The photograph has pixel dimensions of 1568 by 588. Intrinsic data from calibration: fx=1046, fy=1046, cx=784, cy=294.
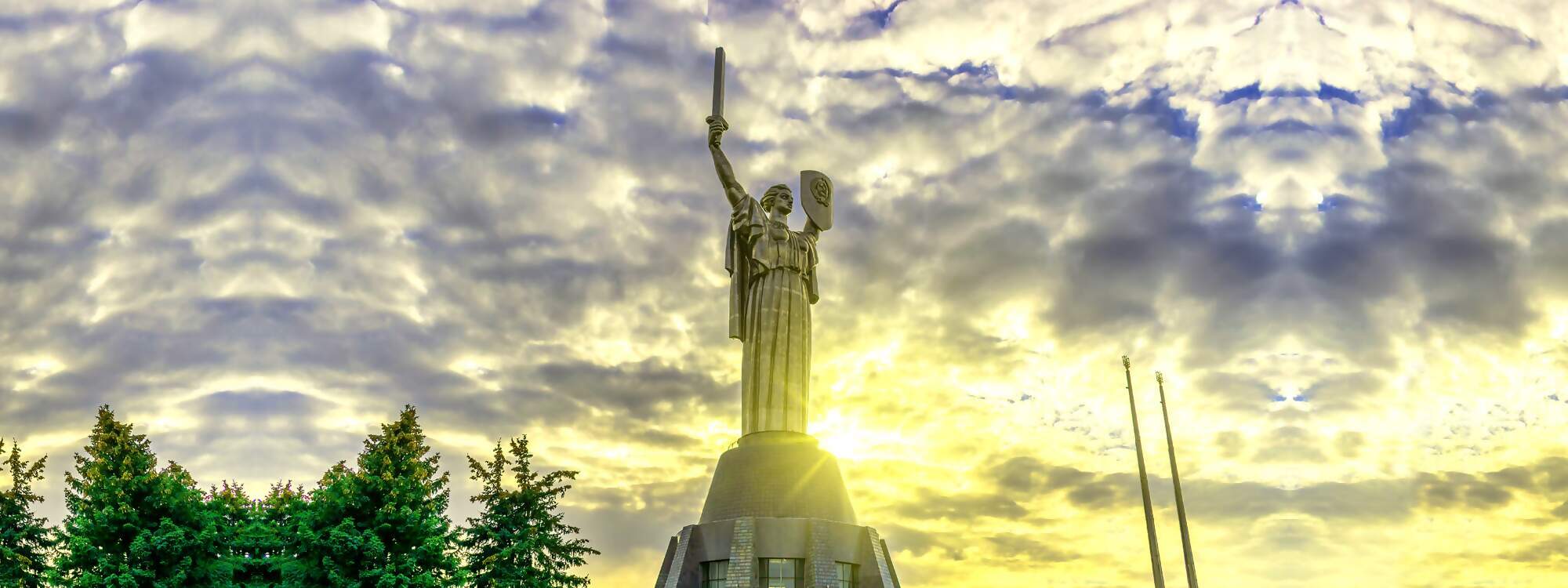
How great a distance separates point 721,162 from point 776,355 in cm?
579

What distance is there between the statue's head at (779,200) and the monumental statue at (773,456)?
29mm

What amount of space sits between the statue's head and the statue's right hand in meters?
2.13

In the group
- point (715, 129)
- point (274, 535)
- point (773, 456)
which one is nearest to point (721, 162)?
point (715, 129)

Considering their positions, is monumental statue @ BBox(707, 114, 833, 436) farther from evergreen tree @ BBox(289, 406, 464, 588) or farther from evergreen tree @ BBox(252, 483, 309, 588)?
evergreen tree @ BBox(252, 483, 309, 588)

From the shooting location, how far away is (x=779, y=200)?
30.5m


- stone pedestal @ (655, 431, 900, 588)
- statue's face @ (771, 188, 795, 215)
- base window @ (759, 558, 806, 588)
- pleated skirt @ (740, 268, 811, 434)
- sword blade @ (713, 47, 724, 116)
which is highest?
sword blade @ (713, 47, 724, 116)

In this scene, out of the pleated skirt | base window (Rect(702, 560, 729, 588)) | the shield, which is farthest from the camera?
the shield

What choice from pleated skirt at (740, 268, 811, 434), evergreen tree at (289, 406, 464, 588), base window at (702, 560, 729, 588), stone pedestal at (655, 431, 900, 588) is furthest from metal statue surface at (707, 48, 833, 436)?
evergreen tree at (289, 406, 464, 588)

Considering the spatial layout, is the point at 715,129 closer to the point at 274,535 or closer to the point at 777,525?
the point at 777,525

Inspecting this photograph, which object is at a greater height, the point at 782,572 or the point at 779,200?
the point at 779,200

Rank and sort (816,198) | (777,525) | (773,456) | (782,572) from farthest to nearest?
(816,198)
(773,456)
(777,525)
(782,572)

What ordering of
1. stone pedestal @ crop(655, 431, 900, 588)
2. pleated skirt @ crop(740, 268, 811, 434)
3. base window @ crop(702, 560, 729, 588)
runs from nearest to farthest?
stone pedestal @ crop(655, 431, 900, 588), base window @ crop(702, 560, 729, 588), pleated skirt @ crop(740, 268, 811, 434)

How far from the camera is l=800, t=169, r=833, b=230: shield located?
3125cm

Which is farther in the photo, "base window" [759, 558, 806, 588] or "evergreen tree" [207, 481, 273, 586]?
"evergreen tree" [207, 481, 273, 586]
